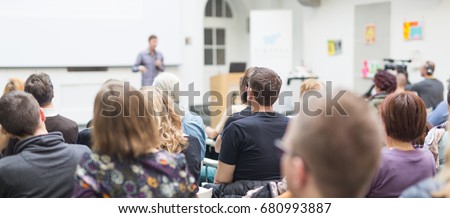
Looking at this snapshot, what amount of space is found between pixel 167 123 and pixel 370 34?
23.4ft

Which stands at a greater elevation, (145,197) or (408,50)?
(408,50)

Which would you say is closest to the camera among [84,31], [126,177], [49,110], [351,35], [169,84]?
[126,177]

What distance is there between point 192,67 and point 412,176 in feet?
27.5

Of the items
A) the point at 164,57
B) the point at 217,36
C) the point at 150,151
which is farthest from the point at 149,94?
the point at 217,36

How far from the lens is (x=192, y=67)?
1035 centimetres

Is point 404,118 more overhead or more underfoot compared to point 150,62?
more underfoot

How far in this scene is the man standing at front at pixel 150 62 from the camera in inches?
351

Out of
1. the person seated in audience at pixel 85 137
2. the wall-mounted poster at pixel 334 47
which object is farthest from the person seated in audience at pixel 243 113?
the wall-mounted poster at pixel 334 47

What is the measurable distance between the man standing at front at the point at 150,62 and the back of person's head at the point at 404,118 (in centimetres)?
686

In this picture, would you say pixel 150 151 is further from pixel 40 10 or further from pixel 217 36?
pixel 217 36

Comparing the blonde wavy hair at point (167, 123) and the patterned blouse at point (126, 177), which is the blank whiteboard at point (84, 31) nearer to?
the blonde wavy hair at point (167, 123)

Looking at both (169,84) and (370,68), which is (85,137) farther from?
(370,68)

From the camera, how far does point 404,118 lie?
91.0 inches

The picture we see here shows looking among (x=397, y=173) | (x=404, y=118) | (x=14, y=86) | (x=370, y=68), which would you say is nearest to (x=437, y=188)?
(x=397, y=173)
